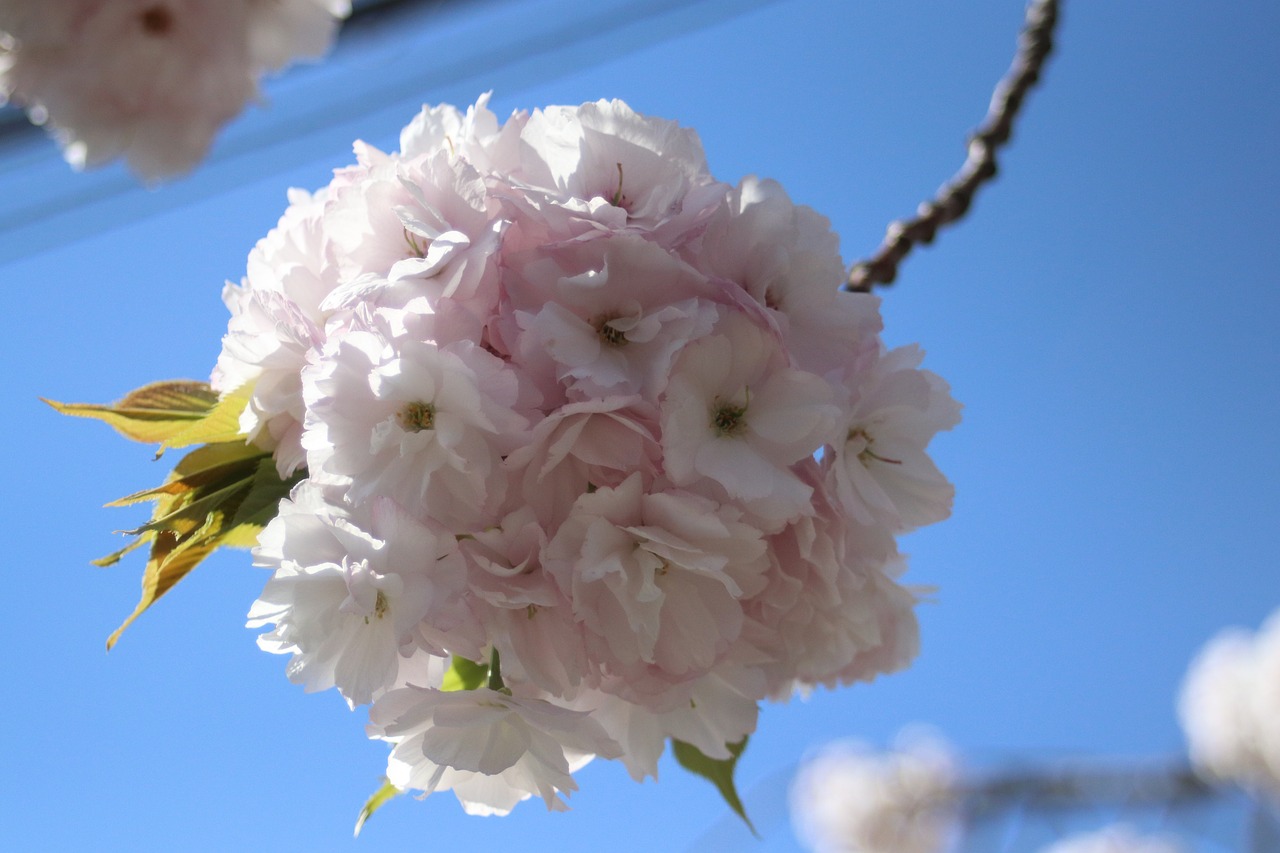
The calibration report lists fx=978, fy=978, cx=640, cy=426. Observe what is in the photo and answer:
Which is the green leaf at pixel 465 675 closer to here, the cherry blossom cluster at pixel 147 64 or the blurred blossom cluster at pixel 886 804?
the cherry blossom cluster at pixel 147 64

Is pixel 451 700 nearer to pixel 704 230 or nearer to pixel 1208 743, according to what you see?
pixel 704 230

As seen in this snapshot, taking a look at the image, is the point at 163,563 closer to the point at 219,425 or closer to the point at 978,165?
the point at 219,425

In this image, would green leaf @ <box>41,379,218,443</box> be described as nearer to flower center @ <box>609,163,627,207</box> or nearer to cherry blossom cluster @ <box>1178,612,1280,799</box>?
flower center @ <box>609,163,627,207</box>

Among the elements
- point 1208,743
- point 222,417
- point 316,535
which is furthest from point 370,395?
point 1208,743

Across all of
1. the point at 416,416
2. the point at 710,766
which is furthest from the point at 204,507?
the point at 710,766

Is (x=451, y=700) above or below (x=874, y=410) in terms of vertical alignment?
below

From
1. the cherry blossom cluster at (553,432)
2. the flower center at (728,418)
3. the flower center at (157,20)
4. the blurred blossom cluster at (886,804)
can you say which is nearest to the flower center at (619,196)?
the cherry blossom cluster at (553,432)
